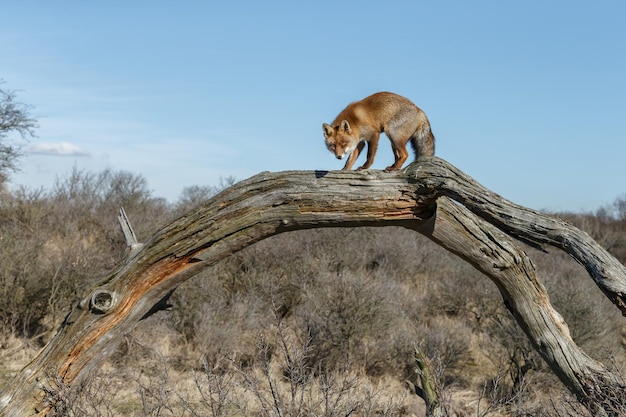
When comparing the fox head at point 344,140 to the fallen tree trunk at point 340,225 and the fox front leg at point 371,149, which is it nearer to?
the fox front leg at point 371,149

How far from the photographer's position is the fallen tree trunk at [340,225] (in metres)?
6.26

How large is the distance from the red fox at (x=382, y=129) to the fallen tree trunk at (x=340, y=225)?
1.40 metres

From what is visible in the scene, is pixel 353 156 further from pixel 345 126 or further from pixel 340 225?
pixel 340 225

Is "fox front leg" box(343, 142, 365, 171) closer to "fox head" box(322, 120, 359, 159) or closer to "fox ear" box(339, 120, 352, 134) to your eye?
"fox head" box(322, 120, 359, 159)

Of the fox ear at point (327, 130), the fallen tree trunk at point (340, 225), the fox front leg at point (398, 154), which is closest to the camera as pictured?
the fallen tree trunk at point (340, 225)

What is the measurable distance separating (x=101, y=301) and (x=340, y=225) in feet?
7.58

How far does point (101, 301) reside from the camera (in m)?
6.54

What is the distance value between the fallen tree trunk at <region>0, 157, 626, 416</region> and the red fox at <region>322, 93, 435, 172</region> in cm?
140

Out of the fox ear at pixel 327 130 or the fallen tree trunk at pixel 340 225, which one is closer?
the fallen tree trunk at pixel 340 225

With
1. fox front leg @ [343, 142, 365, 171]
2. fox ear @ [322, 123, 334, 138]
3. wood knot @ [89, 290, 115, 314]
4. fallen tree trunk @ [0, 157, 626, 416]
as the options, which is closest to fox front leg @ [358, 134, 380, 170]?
fox front leg @ [343, 142, 365, 171]

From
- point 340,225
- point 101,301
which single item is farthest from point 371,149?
point 101,301

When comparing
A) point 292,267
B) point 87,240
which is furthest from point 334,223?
point 87,240

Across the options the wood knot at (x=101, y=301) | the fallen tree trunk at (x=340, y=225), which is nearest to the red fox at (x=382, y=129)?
the fallen tree trunk at (x=340, y=225)

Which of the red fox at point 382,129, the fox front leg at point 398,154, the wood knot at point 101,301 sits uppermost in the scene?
the red fox at point 382,129
